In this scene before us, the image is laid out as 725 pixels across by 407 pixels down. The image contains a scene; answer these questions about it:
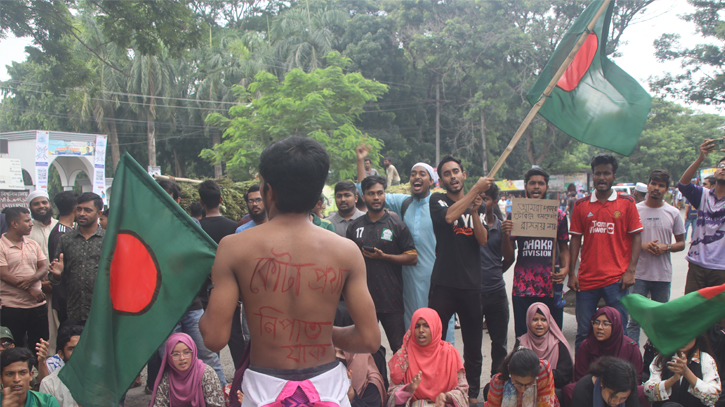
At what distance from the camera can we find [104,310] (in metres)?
2.26

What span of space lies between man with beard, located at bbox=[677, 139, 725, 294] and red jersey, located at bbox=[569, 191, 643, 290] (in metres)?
0.74

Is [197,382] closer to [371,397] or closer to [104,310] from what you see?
[371,397]

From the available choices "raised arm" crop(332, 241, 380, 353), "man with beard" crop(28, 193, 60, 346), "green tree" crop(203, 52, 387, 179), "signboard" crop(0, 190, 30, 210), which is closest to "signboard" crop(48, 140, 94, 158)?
"green tree" crop(203, 52, 387, 179)

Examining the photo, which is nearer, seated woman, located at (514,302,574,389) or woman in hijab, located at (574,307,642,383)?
woman in hijab, located at (574,307,642,383)

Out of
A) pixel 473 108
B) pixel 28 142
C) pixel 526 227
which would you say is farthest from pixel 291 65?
pixel 526 227

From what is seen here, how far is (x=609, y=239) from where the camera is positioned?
4.50m

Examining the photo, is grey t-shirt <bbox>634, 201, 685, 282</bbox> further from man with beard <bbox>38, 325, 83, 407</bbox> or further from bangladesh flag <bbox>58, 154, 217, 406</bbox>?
man with beard <bbox>38, 325, 83, 407</bbox>

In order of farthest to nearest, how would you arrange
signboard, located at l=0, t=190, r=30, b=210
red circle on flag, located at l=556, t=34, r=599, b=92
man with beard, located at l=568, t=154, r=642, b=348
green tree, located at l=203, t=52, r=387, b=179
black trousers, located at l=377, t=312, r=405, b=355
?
green tree, located at l=203, t=52, r=387, b=179 → signboard, located at l=0, t=190, r=30, b=210 → black trousers, located at l=377, t=312, r=405, b=355 → man with beard, located at l=568, t=154, r=642, b=348 → red circle on flag, located at l=556, t=34, r=599, b=92

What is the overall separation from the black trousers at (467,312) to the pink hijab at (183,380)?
1953 millimetres

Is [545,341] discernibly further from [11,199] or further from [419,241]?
[11,199]

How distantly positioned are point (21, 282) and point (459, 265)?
12.9ft

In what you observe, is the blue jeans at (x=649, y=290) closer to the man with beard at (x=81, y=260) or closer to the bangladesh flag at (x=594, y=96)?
the bangladesh flag at (x=594, y=96)

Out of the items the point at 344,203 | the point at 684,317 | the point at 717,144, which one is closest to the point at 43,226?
the point at 344,203

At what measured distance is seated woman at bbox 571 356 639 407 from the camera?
3305mm
